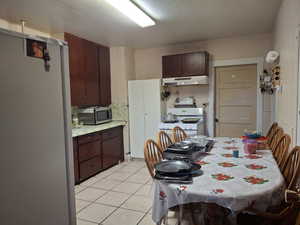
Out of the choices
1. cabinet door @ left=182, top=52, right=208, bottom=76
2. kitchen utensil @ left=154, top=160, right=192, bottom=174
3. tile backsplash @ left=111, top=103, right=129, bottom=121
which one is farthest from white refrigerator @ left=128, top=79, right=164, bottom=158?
kitchen utensil @ left=154, top=160, right=192, bottom=174

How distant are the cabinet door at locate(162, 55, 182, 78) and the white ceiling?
400mm

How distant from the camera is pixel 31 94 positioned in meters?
1.14

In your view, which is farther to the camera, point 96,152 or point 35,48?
point 96,152

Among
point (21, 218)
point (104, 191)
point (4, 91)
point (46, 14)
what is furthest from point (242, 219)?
point (46, 14)

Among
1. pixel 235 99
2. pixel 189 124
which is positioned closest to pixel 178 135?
pixel 189 124

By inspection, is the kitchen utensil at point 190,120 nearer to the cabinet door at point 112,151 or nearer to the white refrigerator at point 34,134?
the cabinet door at point 112,151

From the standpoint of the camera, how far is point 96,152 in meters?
3.73

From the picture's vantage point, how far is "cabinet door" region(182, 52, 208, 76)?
162 inches

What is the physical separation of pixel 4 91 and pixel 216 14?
9.14ft

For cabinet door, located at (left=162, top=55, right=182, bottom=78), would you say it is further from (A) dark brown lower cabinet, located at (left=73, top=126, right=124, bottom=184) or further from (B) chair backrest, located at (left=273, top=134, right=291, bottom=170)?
(B) chair backrest, located at (left=273, top=134, right=291, bottom=170)

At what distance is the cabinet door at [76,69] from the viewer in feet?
11.5

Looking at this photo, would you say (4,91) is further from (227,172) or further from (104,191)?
(104,191)

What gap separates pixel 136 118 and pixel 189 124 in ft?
3.93

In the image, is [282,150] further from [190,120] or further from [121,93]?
[121,93]
